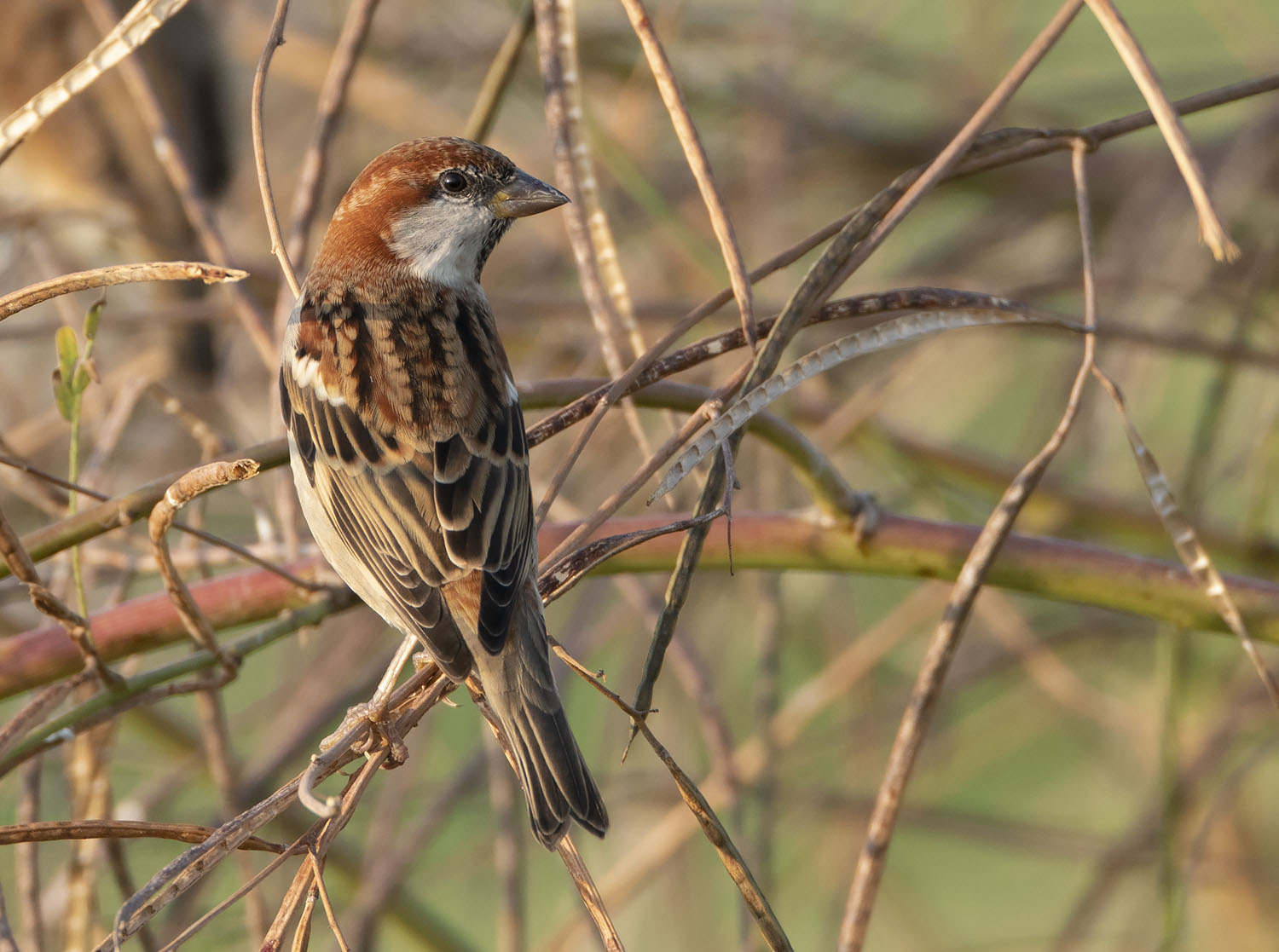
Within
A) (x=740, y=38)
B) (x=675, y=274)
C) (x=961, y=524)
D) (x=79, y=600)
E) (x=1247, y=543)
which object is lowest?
(x=79, y=600)

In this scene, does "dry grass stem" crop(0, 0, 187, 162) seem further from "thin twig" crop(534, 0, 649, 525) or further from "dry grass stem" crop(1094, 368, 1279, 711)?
"dry grass stem" crop(1094, 368, 1279, 711)

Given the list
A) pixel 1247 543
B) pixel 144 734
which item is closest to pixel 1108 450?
pixel 1247 543

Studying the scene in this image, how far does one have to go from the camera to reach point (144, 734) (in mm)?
2793

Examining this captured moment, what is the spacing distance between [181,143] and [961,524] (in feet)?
10.5

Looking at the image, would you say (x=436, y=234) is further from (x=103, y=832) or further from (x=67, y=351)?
(x=103, y=832)

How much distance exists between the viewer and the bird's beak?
2.14 m

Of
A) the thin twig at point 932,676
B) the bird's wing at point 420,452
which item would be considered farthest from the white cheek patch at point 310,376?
the thin twig at point 932,676

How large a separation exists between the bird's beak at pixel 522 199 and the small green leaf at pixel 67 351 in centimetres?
90

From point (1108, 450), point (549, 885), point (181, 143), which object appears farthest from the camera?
point (549, 885)

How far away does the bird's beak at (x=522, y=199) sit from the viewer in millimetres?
2139

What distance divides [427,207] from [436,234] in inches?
1.8

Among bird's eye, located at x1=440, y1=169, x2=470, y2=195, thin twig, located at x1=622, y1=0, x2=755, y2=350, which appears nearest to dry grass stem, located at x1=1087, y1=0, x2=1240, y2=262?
thin twig, located at x1=622, y1=0, x2=755, y2=350

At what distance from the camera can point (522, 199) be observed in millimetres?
2168

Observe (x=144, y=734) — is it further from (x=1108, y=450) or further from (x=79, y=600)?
(x=1108, y=450)
